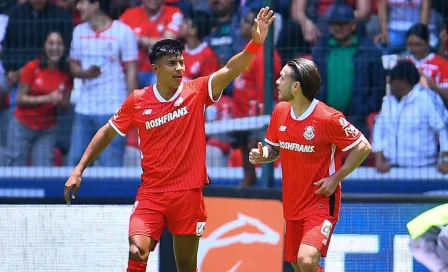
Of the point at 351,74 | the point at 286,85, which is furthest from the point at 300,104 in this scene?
the point at 351,74

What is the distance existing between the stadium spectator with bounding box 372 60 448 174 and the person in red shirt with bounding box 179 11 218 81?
1753 mm

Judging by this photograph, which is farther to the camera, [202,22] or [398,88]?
[202,22]

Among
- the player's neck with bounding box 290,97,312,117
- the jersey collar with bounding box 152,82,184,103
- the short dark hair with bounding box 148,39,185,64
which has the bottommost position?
the player's neck with bounding box 290,97,312,117

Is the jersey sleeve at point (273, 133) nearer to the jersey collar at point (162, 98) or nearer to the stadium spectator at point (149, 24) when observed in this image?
the jersey collar at point (162, 98)

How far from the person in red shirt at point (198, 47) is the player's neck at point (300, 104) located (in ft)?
8.91

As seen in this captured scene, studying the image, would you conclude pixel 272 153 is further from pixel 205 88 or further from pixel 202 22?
pixel 202 22

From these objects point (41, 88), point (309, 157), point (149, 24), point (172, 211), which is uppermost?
point (149, 24)

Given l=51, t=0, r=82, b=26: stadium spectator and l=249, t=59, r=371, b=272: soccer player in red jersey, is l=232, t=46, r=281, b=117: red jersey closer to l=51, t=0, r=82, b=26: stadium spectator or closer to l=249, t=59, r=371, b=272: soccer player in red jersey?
l=51, t=0, r=82, b=26: stadium spectator

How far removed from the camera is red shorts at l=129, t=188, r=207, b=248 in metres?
7.60

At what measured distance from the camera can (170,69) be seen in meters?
7.66

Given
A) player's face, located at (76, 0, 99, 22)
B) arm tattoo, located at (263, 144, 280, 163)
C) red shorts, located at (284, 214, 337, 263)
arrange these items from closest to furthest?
red shorts, located at (284, 214, 337, 263) < arm tattoo, located at (263, 144, 280, 163) < player's face, located at (76, 0, 99, 22)

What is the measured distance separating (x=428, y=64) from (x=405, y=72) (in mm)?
243

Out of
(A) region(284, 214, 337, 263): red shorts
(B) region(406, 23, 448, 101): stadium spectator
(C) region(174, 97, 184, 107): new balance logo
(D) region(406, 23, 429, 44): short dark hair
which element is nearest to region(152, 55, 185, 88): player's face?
(C) region(174, 97, 184, 107): new balance logo

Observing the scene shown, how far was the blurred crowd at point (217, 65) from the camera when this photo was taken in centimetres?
977
